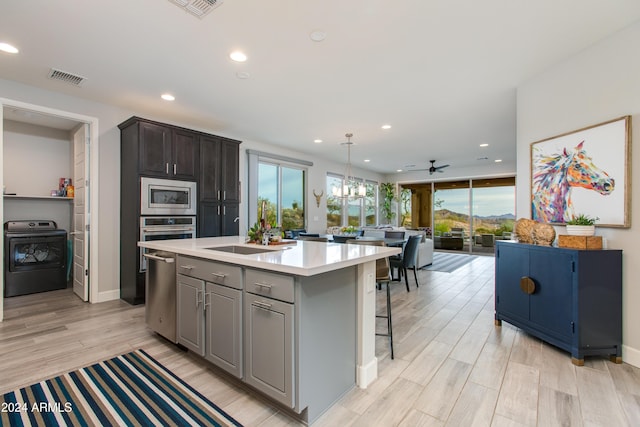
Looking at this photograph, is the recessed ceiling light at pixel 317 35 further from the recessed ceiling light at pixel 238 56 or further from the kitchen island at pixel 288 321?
the kitchen island at pixel 288 321

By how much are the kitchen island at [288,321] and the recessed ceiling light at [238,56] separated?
1.84 m

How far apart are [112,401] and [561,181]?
4038 millimetres

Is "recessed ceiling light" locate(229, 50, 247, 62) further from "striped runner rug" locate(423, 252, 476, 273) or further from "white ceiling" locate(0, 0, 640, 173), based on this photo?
"striped runner rug" locate(423, 252, 476, 273)

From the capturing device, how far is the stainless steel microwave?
3648mm

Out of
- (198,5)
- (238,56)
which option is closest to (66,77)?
(238,56)

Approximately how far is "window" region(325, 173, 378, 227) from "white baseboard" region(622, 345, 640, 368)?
5405 millimetres

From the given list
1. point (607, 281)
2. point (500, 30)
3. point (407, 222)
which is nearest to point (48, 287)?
point (500, 30)

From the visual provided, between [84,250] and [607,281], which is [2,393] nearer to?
[84,250]

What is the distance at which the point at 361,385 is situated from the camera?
197 cm

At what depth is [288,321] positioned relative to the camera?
5.18 ft

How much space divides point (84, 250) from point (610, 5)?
5.96m

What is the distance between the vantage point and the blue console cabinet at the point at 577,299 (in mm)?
2301

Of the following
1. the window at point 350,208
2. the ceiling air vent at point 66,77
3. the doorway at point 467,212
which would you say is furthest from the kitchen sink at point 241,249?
the doorway at point 467,212

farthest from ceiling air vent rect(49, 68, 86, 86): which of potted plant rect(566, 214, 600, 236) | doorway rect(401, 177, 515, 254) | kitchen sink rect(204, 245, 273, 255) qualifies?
doorway rect(401, 177, 515, 254)
